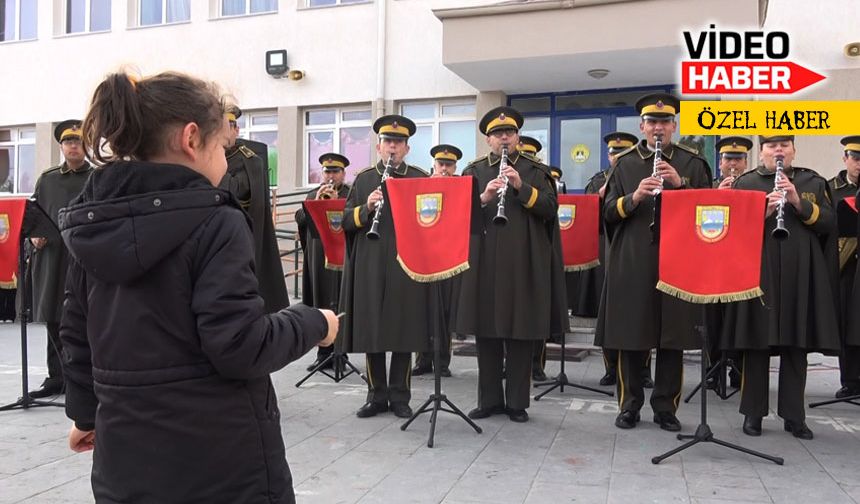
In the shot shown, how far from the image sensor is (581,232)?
7.50 m

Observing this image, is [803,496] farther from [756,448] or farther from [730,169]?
[730,169]

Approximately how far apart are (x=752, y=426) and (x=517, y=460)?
1915mm

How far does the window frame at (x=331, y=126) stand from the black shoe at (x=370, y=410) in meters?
9.50

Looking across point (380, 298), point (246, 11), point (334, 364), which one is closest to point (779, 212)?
point (380, 298)

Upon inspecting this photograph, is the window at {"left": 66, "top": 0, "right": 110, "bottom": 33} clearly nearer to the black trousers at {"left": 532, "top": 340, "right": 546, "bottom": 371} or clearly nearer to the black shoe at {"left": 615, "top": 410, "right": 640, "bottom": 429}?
the black trousers at {"left": 532, "top": 340, "right": 546, "bottom": 371}

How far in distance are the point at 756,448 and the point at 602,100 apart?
994 centimetres

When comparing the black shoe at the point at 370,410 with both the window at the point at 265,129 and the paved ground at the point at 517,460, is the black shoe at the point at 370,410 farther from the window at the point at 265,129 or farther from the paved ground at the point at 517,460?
the window at the point at 265,129

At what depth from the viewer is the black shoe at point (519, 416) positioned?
17.6ft

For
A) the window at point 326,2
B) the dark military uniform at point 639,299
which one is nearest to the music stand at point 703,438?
the dark military uniform at point 639,299

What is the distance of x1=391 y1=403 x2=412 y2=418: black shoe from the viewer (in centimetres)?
550

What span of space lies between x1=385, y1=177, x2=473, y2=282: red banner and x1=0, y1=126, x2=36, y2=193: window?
15.8 meters

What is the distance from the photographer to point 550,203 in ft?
17.9

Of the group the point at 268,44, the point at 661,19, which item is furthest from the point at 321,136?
the point at 661,19

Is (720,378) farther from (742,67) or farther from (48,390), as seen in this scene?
(742,67)
